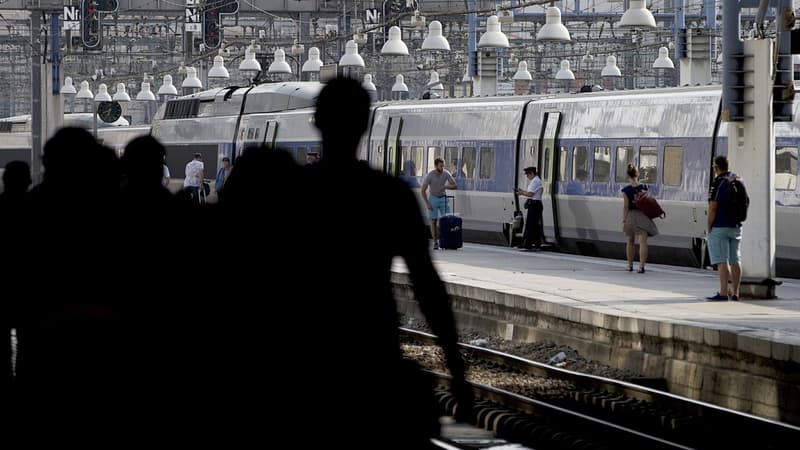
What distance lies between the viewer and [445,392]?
15.8 m

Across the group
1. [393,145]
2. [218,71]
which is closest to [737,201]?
[393,145]

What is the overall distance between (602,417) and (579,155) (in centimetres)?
1516

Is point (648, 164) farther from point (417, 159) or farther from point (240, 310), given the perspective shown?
point (240, 310)

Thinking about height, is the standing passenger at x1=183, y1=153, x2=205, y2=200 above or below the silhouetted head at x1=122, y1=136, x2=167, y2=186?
below

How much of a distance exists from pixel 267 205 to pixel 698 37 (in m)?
36.0

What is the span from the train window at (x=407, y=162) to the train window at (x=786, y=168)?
1387cm

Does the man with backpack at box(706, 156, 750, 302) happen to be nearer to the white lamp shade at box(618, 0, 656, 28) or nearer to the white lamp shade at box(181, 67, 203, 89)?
the white lamp shade at box(618, 0, 656, 28)

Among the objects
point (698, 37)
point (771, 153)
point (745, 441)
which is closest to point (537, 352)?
point (771, 153)

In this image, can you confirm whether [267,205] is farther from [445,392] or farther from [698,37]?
[698,37]

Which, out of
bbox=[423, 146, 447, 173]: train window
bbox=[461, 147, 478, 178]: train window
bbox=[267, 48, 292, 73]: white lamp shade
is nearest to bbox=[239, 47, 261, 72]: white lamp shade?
bbox=[267, 48, 292, 73]: white lamp shade

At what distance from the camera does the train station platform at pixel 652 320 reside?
1454cm

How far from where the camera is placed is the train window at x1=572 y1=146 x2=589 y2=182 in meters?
29.1

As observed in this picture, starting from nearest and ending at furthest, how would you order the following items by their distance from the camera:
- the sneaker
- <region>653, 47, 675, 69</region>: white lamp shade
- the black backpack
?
the black backpack, the sneaker, <region>653, 47, 675, 69</region>: white lamp shade

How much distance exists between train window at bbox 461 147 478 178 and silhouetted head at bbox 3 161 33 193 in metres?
24.8
